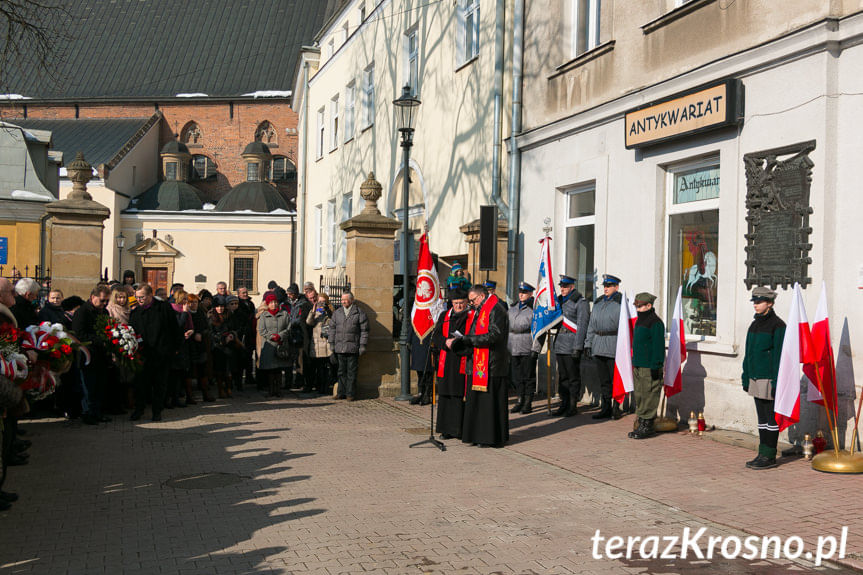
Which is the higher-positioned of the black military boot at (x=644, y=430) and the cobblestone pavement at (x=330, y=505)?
the black military boot at (x=644, y=430)

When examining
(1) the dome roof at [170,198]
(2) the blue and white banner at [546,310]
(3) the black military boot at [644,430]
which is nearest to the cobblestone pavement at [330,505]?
(3) the black military boot at [644,430]

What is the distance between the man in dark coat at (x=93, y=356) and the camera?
11203 mm

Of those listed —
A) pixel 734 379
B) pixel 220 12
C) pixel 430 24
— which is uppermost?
pixel 220 12

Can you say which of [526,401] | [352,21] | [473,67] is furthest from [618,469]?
→ [352,21]

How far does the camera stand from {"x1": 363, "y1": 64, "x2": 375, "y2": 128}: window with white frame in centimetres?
2606

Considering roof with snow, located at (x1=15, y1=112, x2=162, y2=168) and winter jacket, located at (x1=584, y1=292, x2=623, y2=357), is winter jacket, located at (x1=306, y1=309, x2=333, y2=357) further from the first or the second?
roof with snow, located at (x1=15, y1=112, x2=162, y2=168)

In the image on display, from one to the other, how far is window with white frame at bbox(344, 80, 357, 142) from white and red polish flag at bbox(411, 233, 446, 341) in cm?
1537

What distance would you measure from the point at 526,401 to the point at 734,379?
3373 millimetres

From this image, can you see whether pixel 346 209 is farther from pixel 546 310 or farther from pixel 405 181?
pixel 546 310

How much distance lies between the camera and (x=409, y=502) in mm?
7168

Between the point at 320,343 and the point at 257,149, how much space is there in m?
41.1

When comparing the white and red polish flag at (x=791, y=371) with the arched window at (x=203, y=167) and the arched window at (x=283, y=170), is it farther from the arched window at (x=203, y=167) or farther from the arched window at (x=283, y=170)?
the arched window at (x=203, y=167)

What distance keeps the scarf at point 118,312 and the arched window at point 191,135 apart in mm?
47461

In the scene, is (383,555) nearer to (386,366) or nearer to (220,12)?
(386,366)
